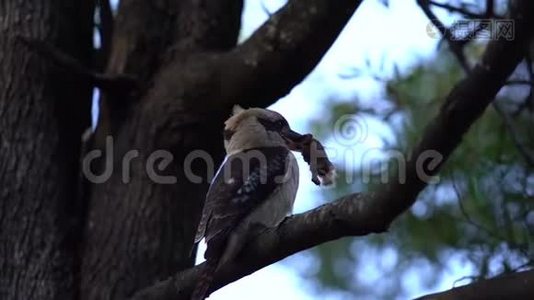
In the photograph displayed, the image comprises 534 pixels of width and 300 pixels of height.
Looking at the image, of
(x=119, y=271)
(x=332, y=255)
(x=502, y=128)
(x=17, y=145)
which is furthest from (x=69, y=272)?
(x=332, y=255)

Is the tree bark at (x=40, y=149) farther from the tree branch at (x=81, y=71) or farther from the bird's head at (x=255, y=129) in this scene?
the bird's head at (x=255, y=129)

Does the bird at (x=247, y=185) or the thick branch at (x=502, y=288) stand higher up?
the bird at (x=247, y=185)

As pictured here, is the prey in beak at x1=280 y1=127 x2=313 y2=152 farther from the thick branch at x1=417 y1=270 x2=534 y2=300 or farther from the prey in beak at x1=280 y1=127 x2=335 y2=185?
the thick branch at x1=417 y1=270 x2=534 y2=300

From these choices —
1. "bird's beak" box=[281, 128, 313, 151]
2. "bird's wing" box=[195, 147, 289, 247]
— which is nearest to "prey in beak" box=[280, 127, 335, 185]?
"bird's beak" box=[281, 128, 313, 151]

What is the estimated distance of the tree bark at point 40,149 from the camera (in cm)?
435

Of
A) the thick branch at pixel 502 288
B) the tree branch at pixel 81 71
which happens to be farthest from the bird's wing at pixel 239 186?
the thick branch at pixel 502 288

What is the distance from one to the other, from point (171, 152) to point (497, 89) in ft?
6.36

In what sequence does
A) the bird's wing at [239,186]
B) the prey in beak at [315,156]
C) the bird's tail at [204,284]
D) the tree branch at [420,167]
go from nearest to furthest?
the tree branch at [420,167], the bird's tail at [204,284], the prey in beak at [315,156], the bird's wing at [239,186]

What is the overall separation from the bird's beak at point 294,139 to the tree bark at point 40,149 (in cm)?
87

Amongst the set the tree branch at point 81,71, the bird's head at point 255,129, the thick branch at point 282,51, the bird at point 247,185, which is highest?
the tree branch at point 81,71

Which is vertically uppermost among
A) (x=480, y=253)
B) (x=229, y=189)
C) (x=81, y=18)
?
(x=81, y=18)

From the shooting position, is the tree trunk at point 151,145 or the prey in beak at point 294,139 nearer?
the prey in beak at point 294,139

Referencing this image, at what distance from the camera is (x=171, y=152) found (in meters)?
4.59

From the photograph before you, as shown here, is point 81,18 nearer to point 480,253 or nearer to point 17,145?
point 17,145
